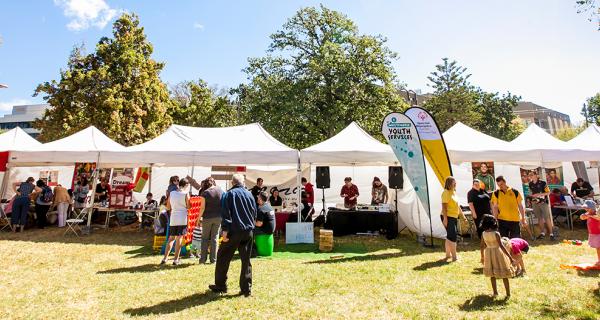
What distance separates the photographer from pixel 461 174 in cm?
1251

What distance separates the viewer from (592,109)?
38.8 metres

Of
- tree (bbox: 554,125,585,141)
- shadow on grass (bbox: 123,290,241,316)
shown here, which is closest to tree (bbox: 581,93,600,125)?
tree (bbox: 554,125,585,141)

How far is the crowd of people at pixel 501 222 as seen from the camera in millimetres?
3855

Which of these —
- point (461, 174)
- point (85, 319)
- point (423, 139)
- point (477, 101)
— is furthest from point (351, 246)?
point (477, 101)

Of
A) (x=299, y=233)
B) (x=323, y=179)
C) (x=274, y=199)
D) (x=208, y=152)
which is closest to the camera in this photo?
(x=299, y=233)

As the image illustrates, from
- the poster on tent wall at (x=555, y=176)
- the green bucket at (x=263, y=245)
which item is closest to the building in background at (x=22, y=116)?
the green bucket at (x=263, y=245)

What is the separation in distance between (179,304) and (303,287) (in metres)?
1.55

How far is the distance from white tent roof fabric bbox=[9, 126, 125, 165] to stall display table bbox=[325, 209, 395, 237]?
613cm

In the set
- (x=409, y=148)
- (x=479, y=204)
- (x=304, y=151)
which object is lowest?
(x=479, y=204)

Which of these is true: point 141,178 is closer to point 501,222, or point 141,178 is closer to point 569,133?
point 501,222

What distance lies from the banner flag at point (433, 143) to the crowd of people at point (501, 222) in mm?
880

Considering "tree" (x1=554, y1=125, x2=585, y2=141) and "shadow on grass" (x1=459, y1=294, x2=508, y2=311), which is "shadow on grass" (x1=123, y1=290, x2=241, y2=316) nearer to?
"shadow on grass" (x1=459, y1=294, x2=508, y2=311)

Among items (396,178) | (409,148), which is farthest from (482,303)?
(396,178)

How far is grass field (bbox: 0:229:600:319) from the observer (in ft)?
11.9
